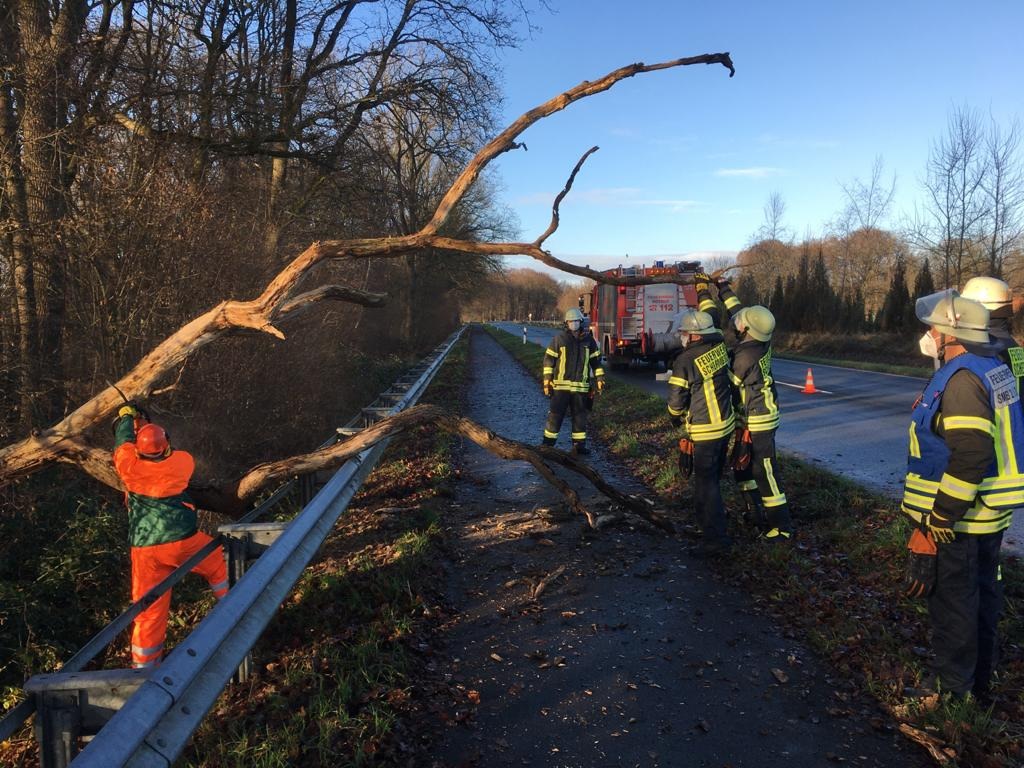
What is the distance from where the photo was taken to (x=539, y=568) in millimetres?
5070

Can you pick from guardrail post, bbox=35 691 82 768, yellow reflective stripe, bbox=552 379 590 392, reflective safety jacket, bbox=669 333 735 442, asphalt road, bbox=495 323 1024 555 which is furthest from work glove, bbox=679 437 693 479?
guardrail post, bbox=35 691 82 768

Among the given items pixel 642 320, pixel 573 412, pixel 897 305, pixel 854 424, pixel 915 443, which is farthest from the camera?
pixel 897 305

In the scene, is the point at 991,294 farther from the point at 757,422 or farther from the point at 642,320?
the point at 642,320

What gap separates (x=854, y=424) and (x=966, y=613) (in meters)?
8.64

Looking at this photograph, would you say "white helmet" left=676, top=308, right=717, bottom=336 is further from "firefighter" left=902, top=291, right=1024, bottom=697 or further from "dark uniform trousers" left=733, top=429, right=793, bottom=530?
"firefighter" left=902, top=291, right=1024, bottom=697

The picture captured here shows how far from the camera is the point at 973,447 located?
3.12 meters

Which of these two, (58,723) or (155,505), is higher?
(155,505)

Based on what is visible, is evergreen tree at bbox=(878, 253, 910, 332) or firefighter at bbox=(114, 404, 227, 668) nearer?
firefighter at bbox=(114, 404, 227, 668)

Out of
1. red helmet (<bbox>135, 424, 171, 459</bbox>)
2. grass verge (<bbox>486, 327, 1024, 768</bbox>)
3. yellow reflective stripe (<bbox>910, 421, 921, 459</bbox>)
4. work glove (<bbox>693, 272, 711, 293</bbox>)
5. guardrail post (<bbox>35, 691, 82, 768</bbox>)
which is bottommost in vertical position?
grass verge (<bbox>486, 327, 1024, 768</bbox>)

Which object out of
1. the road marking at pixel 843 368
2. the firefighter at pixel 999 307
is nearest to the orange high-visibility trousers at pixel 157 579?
the firefighter at pixel 999 307

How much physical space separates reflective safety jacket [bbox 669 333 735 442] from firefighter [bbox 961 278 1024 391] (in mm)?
1868

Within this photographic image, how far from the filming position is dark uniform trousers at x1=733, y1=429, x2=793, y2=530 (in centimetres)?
557

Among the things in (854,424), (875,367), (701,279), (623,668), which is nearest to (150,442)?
(623,668)

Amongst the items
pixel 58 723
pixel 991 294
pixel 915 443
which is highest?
pixel 991 294
